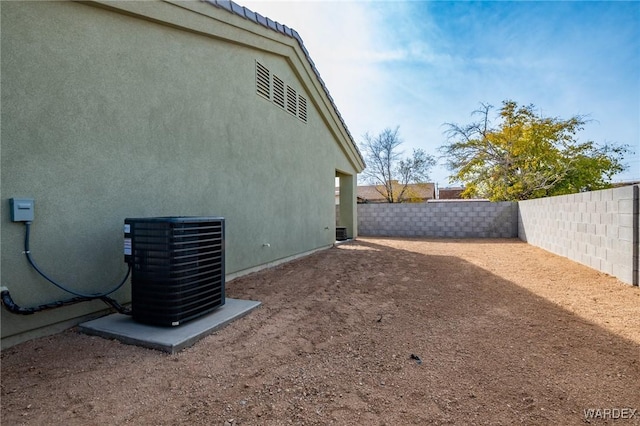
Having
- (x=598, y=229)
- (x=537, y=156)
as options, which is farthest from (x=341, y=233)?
(x=537, y=156)

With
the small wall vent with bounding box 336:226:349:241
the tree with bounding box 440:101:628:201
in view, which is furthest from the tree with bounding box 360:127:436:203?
the small wall vent with bounding box 336:226:349:241

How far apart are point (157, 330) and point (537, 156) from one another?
16.3 m

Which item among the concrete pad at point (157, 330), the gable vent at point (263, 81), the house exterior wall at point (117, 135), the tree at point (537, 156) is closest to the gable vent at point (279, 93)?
the gable vent at point (263, 81)

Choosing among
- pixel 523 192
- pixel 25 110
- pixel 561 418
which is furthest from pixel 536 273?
pixel 523 192

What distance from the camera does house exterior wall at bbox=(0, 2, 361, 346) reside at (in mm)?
2277

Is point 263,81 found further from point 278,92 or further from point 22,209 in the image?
point 22,209

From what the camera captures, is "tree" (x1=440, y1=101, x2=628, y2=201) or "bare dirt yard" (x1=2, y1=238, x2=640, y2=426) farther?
"tree" (x1=440, y1=101, x2=628, y2=201)

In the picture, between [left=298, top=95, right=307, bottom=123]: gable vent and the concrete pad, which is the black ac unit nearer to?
the concrete pad

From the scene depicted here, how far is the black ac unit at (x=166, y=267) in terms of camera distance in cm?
248

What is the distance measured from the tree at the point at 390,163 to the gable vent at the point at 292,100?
14718 mm

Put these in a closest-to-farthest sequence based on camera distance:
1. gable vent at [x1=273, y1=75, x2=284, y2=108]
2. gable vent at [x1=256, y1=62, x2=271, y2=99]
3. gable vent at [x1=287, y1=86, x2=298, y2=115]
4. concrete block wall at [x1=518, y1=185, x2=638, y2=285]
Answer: concrete block wall at [x1=518, y1=185, x2=638, y2=285], gable vent at [x1=256, y1=62, x2=271, y2=99], gable vent at [x1=273, y1=75, x2=284, y2=108], gable vent at [x1=287, y1=86, x2=298, y2=115]

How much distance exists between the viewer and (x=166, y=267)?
248 cm

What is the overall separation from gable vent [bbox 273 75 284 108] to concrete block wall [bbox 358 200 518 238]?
25.7ft

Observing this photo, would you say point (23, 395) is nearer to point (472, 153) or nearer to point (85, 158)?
point (85, 158)
